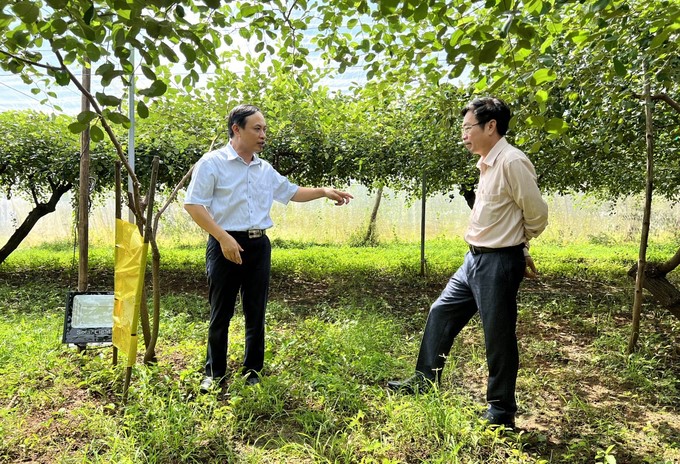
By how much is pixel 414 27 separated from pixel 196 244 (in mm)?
9421

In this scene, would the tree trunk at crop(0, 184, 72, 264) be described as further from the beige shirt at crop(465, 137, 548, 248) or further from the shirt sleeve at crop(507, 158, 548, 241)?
the shirt sleeve at crop(507, 158, 548, 241)

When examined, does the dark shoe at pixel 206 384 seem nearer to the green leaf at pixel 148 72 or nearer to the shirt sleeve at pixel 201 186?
the shirt sleeve at pixel 201 186

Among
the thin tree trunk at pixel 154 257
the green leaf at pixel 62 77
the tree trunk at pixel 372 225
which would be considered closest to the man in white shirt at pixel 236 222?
the thin tree trunk at pixel 154 257

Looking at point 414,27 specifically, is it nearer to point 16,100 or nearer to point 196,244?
point 16,100

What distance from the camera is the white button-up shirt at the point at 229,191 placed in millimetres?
2547

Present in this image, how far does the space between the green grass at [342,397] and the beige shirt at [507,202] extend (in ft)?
2.92

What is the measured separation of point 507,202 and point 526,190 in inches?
4.6

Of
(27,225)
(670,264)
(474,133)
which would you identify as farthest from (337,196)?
(27,225)

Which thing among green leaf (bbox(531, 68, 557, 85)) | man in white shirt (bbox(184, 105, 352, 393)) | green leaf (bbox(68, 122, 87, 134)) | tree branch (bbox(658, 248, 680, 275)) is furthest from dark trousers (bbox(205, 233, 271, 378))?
tree branch (bbox(658, 248, 680, 275))

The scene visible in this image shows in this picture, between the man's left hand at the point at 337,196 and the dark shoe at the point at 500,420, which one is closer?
the dark shoe at the point at 500,420

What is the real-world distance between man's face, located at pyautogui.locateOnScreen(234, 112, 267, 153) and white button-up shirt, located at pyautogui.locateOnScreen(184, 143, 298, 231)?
0.30 feet

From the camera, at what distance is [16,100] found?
8.37 meters

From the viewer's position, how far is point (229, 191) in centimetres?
264

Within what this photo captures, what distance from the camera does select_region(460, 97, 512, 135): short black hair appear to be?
2252 millimetres
